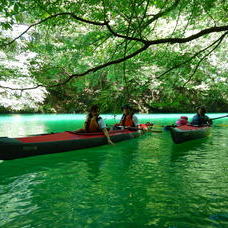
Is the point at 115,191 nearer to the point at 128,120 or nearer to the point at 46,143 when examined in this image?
the point at 46,143

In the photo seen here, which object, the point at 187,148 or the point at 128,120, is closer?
the point at 187,148

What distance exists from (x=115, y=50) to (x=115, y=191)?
2.13 m

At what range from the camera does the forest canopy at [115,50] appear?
325cm

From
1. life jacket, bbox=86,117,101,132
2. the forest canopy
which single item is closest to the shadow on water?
the forest canopy

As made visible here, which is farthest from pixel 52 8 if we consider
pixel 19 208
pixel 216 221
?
pixel 216 221

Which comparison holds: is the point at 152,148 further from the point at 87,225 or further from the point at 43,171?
the point at 87,225

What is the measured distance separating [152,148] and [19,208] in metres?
5.07

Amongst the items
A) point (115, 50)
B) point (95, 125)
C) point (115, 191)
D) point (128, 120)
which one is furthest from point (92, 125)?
point (115, 50)

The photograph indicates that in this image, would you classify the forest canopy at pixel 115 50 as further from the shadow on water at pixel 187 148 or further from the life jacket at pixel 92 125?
the shadow on water at pixel 187 148

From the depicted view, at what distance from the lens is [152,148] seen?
7555 millimetres

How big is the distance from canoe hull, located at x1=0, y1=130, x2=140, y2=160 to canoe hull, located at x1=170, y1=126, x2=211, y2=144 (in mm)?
1964

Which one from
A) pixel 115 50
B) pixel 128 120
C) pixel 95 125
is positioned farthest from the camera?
pixel 128 120

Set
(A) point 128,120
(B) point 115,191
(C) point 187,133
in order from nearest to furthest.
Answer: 1. (B) point 115,191
2. (C) point 187,133
3. (A) point 128,120

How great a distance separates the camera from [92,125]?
7422 millimetres
